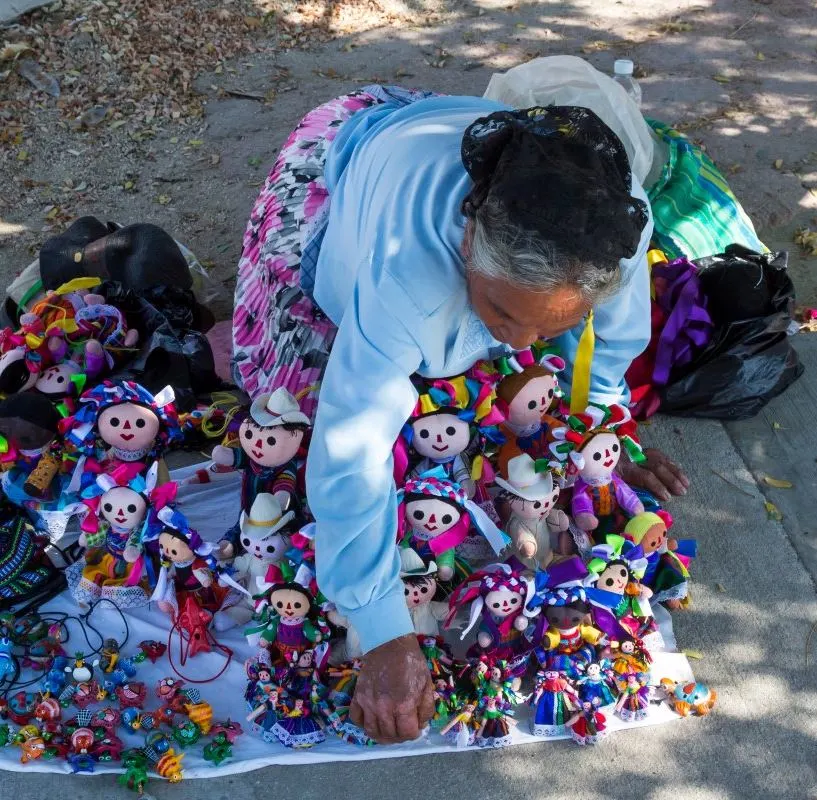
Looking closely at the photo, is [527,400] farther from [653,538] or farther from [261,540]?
[261,540]

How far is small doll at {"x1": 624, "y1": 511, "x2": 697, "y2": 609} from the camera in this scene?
7.95 ft

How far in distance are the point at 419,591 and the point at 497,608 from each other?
0.21m

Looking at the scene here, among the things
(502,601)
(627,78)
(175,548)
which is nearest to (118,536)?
(175,548)

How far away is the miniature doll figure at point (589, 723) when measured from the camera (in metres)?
2.27

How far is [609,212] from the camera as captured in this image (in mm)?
1594

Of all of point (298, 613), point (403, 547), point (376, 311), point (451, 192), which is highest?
point (451, 192)

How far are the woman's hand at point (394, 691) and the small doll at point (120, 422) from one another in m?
0.92

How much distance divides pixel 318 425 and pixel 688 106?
3.78 metres

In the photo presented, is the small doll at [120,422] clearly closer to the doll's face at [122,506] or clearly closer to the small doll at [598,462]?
the doll's face at [122,506]

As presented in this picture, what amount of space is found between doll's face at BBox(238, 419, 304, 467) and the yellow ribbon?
2.72 feet

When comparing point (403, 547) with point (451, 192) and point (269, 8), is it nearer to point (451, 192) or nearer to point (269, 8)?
point (451, 192)

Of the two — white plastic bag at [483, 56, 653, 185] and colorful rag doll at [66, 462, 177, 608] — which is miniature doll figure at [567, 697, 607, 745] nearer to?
colorful rag doll at [66, 462, 177, 608]

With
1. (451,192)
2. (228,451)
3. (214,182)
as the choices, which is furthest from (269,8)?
(451,192)

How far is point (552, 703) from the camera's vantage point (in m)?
2.30
